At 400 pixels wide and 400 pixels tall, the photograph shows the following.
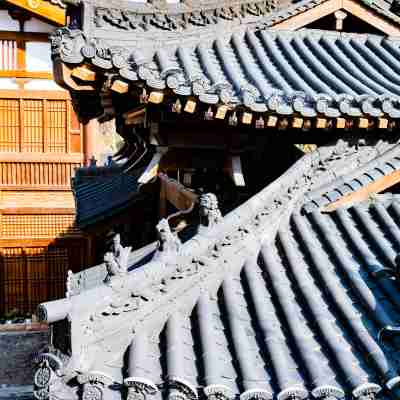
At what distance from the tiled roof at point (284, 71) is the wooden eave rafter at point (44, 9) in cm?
1103

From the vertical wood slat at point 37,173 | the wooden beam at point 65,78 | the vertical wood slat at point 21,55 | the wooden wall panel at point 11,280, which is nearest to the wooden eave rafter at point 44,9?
the vertical wood slat at point 21,55

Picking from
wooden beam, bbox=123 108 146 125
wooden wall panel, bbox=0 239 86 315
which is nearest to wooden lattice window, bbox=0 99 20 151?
wooden wall panel, bbox=0 239 86 315

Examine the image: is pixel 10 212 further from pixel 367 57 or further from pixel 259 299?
pixel 259 299

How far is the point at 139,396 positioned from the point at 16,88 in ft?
48.7

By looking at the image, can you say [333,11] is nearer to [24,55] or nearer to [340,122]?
[340,122]

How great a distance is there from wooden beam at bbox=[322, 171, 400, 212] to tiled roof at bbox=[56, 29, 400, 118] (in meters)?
0.69

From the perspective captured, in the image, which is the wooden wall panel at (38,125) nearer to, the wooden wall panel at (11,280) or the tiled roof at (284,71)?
the wooden wall panel at (11,280)

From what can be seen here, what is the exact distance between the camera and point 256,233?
17.7 ft

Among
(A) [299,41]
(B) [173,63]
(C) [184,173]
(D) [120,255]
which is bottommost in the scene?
(D) [120,255]

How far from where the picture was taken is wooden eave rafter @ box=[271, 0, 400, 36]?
694cm

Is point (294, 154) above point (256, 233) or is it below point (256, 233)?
above

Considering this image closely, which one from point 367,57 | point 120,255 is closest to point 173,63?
point 120,255

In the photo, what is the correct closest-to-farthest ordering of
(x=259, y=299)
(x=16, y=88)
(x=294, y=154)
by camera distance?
(x=259, y=299) < (x=294, y=154) < (x=16, y=88)

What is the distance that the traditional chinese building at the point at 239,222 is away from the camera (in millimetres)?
4113
